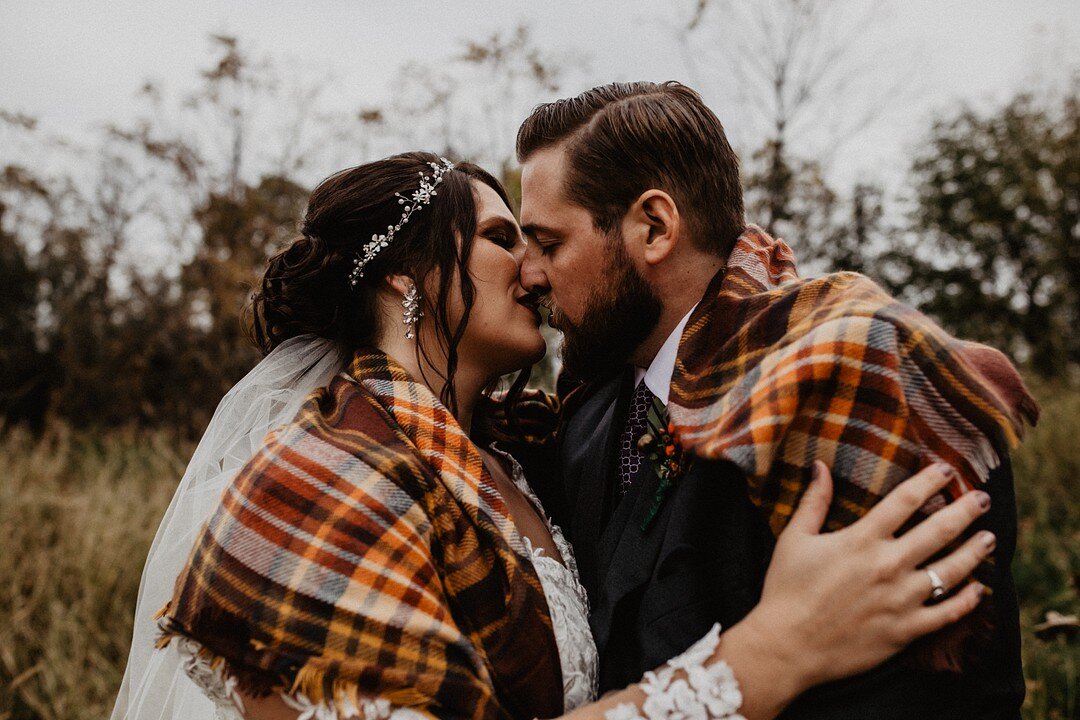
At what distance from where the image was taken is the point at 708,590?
1834 millimetres

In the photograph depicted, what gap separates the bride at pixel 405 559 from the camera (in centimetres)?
157

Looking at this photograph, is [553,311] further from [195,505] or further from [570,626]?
[195,505]

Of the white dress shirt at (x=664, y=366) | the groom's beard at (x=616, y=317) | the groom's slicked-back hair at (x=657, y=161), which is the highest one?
the groom's slicked-back hair at (x=657, y=161)

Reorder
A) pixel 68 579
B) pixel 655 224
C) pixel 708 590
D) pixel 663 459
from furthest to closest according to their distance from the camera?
pixel 68 579, pixel 655 224, pixel 663 459, pixel 708 590

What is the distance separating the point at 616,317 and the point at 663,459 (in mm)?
499

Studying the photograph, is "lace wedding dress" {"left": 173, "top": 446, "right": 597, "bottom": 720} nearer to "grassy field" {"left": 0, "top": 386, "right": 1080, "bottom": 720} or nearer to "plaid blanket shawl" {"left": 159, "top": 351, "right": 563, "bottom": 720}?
"plaid blanket shawl" {"left": 159, "top": 351, "right": 563, "bottom": 720}

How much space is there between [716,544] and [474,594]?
553mm

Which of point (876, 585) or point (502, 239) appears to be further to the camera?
point (502, 239)

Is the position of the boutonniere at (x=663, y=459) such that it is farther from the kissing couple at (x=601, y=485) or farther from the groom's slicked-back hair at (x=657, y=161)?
the groom's slicked-back hair at (x=657, y=161)

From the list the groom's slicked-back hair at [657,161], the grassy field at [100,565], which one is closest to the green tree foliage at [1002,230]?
the grassy field at [100,565]

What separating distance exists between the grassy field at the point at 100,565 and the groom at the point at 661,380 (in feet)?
6.95

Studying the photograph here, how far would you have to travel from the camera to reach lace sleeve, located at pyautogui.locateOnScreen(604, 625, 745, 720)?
1.59 m

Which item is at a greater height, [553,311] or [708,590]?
[553,311]

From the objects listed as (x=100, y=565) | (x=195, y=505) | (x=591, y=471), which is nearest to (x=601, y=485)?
(x=591, y=471)
